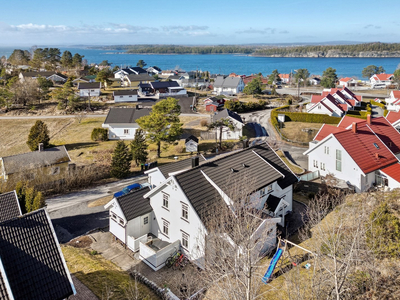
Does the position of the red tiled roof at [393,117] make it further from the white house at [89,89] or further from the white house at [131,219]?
the white house at [89,89]

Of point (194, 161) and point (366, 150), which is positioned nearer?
point (194, 161)

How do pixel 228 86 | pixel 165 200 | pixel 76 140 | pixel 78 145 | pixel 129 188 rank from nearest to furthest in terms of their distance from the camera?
pixel 165 200 < pixel 129 188 < pixel 78 145 < pixel 76 140 < pixel 228 86

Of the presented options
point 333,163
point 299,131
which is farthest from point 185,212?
point 299,131

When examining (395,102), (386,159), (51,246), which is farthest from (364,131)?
(395,102)

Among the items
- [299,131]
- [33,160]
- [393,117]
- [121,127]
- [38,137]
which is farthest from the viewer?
[121,127]

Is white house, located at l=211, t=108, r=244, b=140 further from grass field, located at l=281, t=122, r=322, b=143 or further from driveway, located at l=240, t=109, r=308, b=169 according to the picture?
grass field, located at l=281, t=122, r=322, b=143

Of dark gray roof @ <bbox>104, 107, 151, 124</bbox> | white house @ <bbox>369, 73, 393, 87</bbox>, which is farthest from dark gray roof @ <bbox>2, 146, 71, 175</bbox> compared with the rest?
white house @ <bbox>369, 73, 393, 87</bbox>

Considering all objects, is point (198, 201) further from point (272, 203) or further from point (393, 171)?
point (393, 171)
